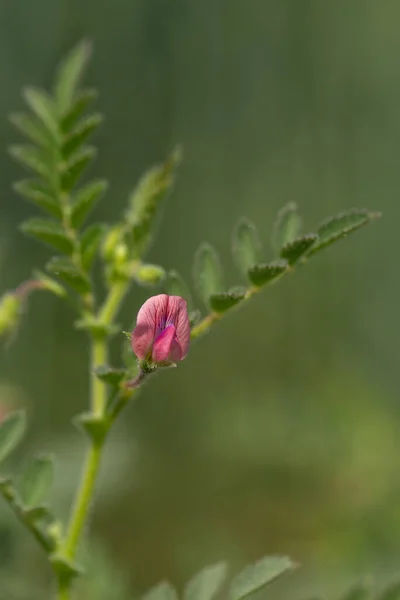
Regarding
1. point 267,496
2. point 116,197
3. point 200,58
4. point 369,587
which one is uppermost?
point 200,58

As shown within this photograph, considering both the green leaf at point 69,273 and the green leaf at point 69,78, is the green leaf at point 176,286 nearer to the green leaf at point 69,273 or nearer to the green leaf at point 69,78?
the green leaf at point 69,273

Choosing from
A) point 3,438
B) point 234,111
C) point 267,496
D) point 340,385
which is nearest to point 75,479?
point 3,438

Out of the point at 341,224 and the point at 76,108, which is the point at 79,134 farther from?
the point at 341,224

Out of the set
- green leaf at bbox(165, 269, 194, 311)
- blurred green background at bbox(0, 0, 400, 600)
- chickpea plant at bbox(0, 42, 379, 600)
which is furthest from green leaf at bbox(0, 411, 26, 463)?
blurred green background at bbox(0, 0, 400, 600)

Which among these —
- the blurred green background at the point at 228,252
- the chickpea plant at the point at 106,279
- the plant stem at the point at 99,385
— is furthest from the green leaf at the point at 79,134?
the blurred green background at the point at 228,252

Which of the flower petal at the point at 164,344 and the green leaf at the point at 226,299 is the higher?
the green leaf at the point at 226,299

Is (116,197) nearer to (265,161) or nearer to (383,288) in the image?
(265,161)

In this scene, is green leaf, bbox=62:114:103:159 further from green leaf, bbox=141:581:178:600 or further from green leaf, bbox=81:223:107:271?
green leaf, bbox=141:581:178:600
